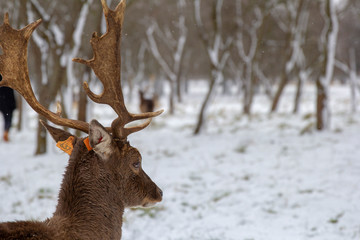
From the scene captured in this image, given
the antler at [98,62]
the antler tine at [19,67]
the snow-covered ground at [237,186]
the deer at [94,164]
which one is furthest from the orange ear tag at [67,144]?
the snow-covered ground at [237,186]

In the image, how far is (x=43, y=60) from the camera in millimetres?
8812

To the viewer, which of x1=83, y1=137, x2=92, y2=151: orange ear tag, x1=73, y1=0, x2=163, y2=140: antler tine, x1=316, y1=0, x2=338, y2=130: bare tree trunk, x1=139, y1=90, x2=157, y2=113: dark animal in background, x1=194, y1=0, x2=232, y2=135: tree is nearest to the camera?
x1=83, y1=137, x2=92, y2=151: orange ear tag

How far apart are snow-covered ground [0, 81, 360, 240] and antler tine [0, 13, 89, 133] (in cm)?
217

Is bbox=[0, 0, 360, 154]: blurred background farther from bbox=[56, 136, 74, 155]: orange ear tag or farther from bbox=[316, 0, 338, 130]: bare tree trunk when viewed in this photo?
bbox=[56, 136, 74, 155]: orange ear tag

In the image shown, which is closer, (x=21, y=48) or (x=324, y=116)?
(x=21, y=48)

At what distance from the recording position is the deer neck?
2213 millimetres

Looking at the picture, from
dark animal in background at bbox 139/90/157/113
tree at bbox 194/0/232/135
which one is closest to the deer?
tree at bbox 194/0/232/135

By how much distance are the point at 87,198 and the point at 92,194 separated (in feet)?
0.13

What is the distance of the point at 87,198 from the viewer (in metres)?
2.26

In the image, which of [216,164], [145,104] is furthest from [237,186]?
[145,104]

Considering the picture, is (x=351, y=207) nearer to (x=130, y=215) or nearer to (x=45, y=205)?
(x=130, y=215)

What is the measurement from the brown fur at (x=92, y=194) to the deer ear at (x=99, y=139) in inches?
0.5

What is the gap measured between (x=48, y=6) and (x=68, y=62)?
5712 mm

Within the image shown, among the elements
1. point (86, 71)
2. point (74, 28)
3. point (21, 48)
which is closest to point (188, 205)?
point (21, 48)
